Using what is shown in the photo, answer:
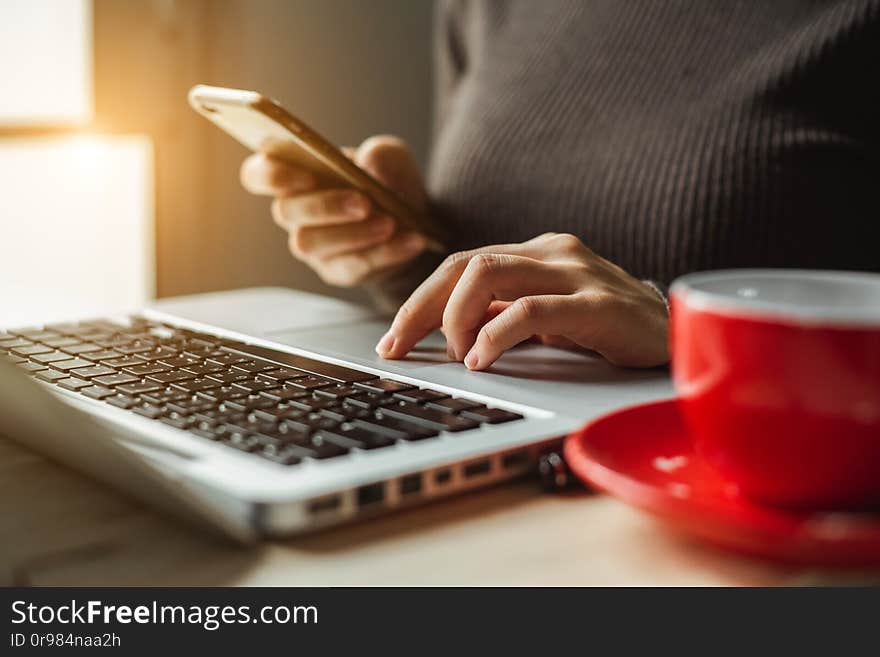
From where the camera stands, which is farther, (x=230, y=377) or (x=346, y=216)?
(x=346, y=216)

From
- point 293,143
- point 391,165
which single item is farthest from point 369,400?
point 391,165

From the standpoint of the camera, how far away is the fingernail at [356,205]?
922mm

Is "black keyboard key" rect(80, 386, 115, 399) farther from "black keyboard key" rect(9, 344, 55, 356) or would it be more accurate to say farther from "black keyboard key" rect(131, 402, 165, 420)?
"black keyboard key" rect(9, 344, 55, 356)

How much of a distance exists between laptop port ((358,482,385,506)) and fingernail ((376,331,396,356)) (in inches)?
10.7

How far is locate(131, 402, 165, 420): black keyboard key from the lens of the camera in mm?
470

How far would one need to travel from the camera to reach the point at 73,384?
543 millimetres

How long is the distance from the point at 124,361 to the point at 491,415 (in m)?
0.26

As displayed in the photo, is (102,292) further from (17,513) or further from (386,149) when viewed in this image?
(17,513)

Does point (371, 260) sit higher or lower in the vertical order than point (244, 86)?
lower

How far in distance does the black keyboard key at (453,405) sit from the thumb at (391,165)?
0.55m

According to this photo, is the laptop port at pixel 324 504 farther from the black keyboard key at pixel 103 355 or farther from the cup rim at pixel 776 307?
the black keyboard key at pixel 103 355

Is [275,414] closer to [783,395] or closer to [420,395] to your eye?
[420,395]

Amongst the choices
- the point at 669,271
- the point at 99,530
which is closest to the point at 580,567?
the point at 99,530
